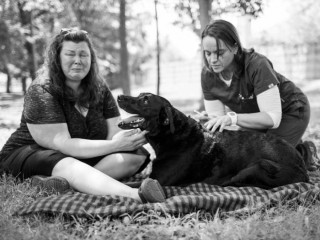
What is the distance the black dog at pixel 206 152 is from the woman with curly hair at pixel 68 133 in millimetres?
210

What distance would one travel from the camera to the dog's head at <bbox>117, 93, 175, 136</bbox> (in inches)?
126

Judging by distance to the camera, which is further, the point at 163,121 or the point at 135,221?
the point at 163,121

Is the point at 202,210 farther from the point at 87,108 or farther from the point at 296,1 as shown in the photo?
the point at 296,1

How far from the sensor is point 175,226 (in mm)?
2209

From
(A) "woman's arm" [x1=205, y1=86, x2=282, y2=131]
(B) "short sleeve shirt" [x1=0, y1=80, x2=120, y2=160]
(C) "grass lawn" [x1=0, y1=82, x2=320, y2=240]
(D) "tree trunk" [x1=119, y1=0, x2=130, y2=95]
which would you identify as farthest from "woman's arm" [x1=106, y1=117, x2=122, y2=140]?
(D) "tree trunk" [x1=119, y1=0, x2=130, y2=95]

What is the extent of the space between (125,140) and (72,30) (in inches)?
44.4

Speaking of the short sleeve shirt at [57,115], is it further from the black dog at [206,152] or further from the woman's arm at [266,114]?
the woman's arm at [266,114]

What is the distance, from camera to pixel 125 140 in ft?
10.4

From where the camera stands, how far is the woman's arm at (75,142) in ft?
10.3

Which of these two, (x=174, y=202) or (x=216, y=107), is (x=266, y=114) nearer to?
(x=216, y=107)

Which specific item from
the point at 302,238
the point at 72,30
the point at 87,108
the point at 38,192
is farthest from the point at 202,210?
the point at 72,30

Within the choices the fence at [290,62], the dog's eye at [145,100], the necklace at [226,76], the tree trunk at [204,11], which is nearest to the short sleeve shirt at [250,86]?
the necklace at [226,76]

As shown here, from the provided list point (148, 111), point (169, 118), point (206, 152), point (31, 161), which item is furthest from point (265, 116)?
point (31, 161)

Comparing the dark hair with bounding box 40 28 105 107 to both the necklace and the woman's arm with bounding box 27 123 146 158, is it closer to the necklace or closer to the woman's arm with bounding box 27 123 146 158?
the woman's arm with bounding box 27 123 146 158
